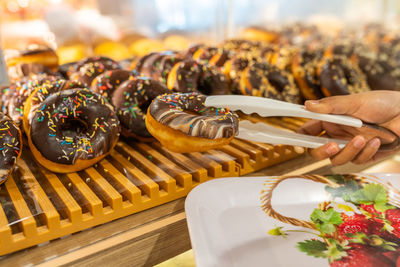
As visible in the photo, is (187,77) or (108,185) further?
(187,77)

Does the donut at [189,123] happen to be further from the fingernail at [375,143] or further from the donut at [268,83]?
the donut at [268,83]

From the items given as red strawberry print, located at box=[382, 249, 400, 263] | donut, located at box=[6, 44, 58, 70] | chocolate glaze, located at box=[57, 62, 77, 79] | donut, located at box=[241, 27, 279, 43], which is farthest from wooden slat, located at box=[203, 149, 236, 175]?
donut, located at box=[241, 27, 279, 43]

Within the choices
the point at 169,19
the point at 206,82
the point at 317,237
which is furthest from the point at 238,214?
the point at 169,19

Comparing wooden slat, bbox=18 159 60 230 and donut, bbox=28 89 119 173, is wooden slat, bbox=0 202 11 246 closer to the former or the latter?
wooden slat, bbox=18 159 60 230

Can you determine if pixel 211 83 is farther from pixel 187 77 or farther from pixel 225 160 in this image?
pixel 225 160

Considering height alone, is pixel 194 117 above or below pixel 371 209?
above

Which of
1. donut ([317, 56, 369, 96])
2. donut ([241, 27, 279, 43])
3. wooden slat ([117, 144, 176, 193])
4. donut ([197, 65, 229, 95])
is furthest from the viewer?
donut ([241, 27, 279, 43])

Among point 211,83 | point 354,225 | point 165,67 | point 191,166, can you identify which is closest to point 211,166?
point 191,166
